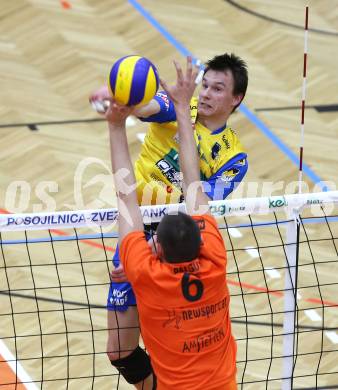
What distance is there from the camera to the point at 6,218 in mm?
6223

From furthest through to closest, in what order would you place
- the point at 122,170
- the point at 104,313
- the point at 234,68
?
the point at 104,313, the point at 234,68, the point at 122,170

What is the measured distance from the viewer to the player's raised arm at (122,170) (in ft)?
17.7

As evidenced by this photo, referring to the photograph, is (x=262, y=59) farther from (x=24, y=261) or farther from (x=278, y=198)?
(x=278, y=198)

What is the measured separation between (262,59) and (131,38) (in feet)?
5.31

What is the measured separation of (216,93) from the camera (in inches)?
269

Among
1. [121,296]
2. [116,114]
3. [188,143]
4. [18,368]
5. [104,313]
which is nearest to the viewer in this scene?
[116,114]

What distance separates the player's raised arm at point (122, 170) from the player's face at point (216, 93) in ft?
4.67

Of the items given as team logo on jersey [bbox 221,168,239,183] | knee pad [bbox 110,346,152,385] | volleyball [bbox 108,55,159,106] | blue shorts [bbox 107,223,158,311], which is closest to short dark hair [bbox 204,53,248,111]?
team logo on jersey [bbox 221,168,239,183]

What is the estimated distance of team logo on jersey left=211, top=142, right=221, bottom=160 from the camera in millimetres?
6887

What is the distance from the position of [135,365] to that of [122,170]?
1.88m

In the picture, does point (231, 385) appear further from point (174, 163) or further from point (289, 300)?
point (174, 163)

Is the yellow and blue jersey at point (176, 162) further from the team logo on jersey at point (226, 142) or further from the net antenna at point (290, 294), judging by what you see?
the net antenna at point (290, 294)

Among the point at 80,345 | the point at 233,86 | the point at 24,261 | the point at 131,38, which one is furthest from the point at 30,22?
the point at 233,86

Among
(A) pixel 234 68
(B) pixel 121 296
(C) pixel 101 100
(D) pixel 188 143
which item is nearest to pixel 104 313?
(B) pixel 121 296
